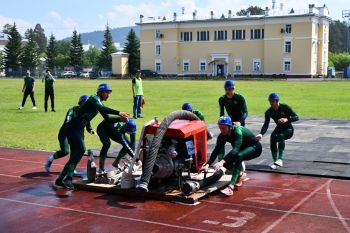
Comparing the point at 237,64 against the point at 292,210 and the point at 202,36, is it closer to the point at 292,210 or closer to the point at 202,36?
the point at 202,36

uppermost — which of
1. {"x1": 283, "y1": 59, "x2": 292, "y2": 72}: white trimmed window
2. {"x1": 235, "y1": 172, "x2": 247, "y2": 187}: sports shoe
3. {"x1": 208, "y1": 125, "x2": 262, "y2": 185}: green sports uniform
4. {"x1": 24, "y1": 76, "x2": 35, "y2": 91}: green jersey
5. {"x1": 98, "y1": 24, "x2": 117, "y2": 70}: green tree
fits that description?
{"x1": 98, "y1": 24, "x2": 117, "y2": 70}: green tree

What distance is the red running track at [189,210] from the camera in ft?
21.9

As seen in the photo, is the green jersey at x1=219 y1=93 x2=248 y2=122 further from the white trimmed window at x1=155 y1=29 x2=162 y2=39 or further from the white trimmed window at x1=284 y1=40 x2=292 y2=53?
the white trimmed window at x1=155 y1=29 x2=162 y2=39

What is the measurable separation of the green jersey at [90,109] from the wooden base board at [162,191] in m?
1.11

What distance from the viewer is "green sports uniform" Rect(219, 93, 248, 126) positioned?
1020cm

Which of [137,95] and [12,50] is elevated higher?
[12,50]

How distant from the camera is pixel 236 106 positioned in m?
10.2

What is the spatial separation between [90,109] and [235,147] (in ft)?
8.32

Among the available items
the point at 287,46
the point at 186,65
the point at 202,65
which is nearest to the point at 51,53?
the point at 186,65

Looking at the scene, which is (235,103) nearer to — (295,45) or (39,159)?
(39,159)

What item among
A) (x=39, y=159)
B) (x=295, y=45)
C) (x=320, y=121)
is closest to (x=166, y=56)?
(x=295, y=45)

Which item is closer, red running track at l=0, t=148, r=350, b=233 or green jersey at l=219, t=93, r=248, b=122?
red running track at l=0, t=148, r=350, b=233

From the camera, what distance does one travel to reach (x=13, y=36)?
309 ft

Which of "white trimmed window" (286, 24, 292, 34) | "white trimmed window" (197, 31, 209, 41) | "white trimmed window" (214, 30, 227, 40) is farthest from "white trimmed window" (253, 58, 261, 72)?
"white trimmed window" (197, 31, 209, 41)
